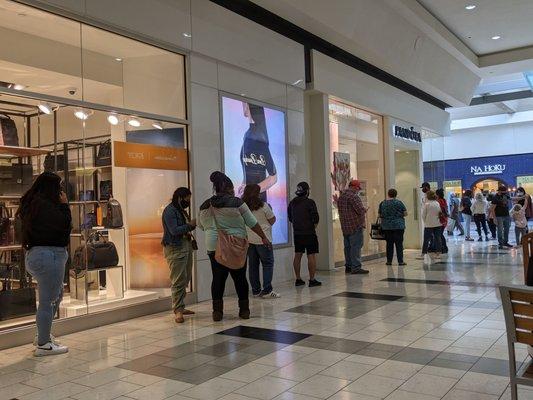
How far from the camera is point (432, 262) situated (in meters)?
10.3

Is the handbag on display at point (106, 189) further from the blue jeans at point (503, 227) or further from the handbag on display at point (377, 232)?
the blue jeans at point (503, 227)

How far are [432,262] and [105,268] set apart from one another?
6740mm

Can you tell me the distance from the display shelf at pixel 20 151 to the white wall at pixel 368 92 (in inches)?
204

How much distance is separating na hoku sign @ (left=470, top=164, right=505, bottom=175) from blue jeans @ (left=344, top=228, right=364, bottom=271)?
19.6 metres

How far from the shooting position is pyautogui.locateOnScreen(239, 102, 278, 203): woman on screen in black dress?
7.82 meters

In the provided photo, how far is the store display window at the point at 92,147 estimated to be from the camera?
5234 millimetres

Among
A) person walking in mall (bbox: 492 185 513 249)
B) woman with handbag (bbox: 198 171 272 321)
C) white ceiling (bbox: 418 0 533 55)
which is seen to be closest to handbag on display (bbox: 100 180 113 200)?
woman with handbag (bbox: 198 171 272 321)

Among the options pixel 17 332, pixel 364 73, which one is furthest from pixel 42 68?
pixel 364 73

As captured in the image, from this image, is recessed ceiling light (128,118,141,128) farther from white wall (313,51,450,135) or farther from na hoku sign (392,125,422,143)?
na hoku sign (392,125,422,143)

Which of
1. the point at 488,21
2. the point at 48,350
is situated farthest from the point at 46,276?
the point at 488,21

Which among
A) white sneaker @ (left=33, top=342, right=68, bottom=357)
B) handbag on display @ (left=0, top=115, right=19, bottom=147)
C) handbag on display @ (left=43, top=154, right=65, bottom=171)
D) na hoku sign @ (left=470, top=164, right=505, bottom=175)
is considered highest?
na hoku sign @ (left=470, top=164, right=505, bottom=175)

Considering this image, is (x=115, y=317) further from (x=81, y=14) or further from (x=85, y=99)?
(x=81, y=14)

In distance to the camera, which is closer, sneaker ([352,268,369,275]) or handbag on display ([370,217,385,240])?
sneaker ([352,268,369,275])

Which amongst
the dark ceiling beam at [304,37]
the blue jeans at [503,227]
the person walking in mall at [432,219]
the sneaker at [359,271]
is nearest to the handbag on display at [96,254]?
the dark ceiling beam at [304,37]
